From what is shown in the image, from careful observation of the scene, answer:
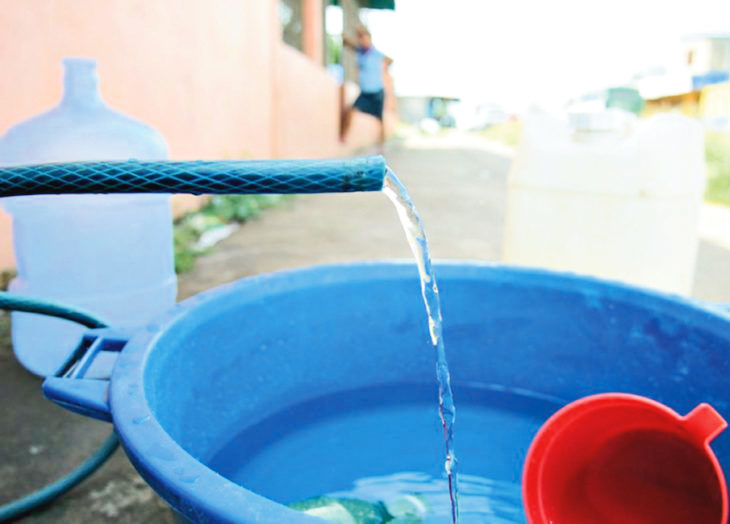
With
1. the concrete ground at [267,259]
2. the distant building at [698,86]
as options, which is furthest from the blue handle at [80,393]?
the distant building at [698,86]

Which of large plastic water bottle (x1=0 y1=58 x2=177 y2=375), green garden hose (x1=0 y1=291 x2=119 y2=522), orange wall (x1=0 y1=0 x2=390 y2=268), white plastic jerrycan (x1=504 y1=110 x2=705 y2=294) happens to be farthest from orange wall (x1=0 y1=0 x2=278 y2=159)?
white plastic jerrycan (x1=504 y1=110 x2=705 y2=294)

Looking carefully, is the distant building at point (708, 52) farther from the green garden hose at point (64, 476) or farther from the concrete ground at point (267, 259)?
the green garden hose at point (64, 476)

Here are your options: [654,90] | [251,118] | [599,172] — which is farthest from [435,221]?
[654,90]

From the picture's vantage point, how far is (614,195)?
1.62 metres

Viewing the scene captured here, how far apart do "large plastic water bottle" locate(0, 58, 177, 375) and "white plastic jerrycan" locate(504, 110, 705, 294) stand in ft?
3.39

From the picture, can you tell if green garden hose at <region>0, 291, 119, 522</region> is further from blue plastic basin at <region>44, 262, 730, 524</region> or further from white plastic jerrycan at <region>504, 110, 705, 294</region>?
white plastic jerrycan at <region>504, 110, 705, 294</region>

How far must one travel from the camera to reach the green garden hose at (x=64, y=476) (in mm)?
935

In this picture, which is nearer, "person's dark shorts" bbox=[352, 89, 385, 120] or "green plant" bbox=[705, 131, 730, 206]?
"green plant" bbox=[705, 131, 730, 206]

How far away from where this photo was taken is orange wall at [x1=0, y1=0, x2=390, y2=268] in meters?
1.96

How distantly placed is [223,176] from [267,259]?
2201 mm

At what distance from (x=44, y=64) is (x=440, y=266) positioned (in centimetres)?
162

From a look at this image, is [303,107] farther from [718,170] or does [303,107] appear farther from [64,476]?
[64,476]

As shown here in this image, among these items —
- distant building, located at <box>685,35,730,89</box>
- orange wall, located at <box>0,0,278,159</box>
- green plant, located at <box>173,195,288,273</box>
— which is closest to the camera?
orange wall, located at <box>0,0,278,159</box>

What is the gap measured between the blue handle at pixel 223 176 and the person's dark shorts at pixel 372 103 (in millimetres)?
6915
